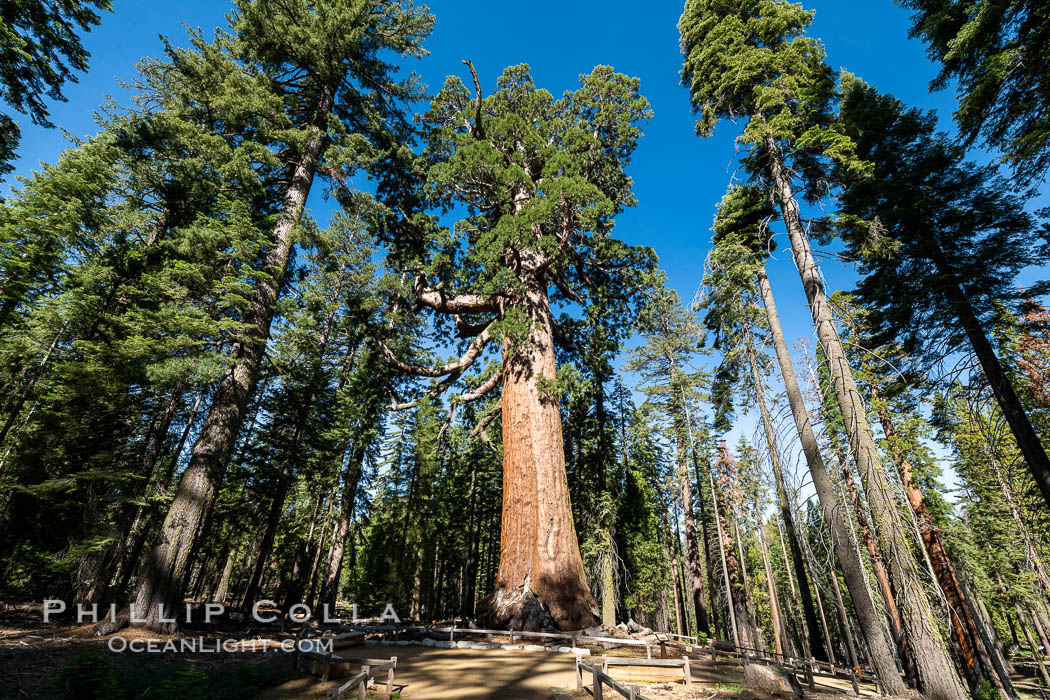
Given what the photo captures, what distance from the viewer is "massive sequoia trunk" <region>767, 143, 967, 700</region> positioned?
584cm

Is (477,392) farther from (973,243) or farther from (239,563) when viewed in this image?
(239,563)

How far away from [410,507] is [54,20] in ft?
71.7

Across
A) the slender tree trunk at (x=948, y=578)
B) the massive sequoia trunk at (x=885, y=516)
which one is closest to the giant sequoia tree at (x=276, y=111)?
the massive sequoia trunk at (x=885, y=516)

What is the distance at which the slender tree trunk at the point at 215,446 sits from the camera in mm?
7355

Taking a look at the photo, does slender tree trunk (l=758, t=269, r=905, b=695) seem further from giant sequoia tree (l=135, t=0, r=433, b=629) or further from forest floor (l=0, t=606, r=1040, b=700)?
giant sequoia tree (l=135, t=0, r=433, b=629)

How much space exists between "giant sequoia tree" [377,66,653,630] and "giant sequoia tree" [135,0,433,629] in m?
2.90

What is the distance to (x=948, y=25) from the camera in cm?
946

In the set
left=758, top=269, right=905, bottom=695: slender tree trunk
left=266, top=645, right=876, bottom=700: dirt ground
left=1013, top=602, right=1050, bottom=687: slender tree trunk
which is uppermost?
left=758, top=269, right=905, bottom=695: slender tree trunk

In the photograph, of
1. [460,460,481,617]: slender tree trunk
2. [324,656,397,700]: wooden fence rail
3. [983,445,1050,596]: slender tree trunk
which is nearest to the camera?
[324,656,397,700]: wooden fence rail

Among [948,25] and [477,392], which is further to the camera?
[477,392]

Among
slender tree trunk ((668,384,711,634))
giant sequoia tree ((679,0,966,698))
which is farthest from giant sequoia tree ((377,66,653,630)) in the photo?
slender tree trunk ((668,384,711,634))

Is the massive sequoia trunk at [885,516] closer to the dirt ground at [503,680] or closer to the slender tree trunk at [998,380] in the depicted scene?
the dirt ground at [503,680]

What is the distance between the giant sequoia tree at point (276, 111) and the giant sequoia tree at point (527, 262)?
9.51ft

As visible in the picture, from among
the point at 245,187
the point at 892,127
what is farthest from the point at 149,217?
the point at 892,127
